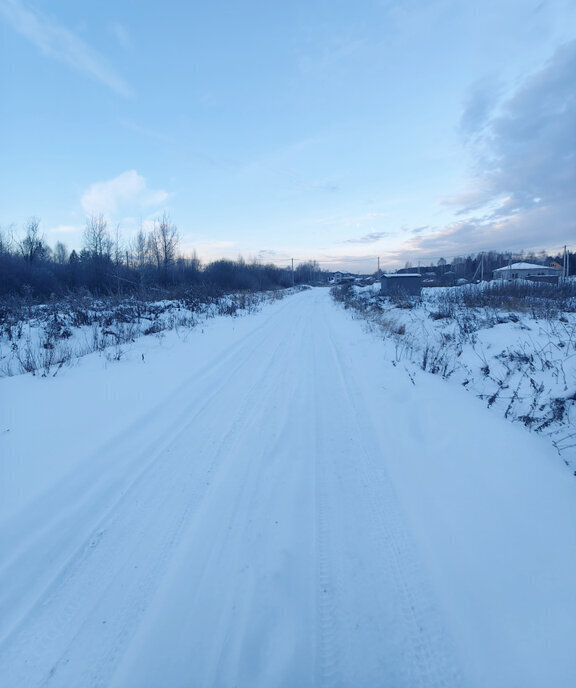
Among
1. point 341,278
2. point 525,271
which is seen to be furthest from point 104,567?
point 341,278

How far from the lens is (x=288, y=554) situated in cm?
202

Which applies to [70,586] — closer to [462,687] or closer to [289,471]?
[289,471]

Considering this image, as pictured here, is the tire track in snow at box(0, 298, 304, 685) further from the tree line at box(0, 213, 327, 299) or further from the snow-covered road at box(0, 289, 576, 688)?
the tree line at box(0, 213, 327, 299)

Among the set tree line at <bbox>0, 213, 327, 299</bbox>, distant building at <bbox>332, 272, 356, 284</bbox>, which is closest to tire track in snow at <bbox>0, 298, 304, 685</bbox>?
tree line at <bbox>0, 213, 327, 299</bbox>

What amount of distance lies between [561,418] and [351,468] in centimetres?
292

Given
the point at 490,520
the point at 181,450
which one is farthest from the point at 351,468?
the point at 181,450

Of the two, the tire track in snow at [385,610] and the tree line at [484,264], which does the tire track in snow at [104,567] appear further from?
the tree line at [484,264]

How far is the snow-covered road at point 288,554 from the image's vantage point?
1457mm

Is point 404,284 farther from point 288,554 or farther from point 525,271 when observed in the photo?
point 525,271

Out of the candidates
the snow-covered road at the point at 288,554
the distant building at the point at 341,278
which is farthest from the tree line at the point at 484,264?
the snow-covered road at the point at 288,554

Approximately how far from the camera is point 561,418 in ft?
11.9

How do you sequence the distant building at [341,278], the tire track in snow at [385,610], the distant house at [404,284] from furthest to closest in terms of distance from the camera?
the distant building at [341,278]
the distant house at [404,284]
the tire track in snow at [385,610]

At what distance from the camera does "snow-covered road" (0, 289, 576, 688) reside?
1.46 m

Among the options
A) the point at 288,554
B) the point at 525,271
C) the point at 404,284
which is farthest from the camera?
the point at 525,271
